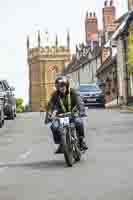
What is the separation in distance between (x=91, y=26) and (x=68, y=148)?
9345 cm

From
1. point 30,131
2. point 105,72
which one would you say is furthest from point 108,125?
point 105,72

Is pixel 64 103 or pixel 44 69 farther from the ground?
pixel 44 69

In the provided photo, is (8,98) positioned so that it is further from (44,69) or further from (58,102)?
(44,69)

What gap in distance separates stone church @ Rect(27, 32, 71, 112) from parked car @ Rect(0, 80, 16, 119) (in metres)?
135

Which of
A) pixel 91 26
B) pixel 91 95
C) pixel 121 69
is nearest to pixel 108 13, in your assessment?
pixel 91 26

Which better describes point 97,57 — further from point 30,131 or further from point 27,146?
point 27,146

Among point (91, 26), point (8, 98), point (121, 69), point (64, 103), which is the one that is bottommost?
point (8, 98)

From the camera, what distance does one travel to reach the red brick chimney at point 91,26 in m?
104

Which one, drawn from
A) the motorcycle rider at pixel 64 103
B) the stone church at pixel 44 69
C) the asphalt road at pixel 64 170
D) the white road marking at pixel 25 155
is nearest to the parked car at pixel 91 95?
the asphalt road at pixel 64 170

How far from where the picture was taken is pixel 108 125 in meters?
25.6

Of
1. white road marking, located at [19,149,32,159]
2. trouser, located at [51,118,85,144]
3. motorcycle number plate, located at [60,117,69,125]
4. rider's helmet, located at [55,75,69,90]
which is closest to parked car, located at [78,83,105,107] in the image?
white road marking, located at [19,149,32,159]

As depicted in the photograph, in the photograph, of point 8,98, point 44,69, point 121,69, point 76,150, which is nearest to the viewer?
point 76,150

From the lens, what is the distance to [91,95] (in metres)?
45.0

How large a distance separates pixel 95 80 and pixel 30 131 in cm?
6617
